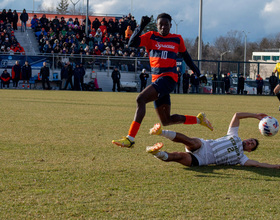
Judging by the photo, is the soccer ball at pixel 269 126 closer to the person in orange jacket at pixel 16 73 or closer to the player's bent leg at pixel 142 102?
the player's bent leg at pixel 142 102

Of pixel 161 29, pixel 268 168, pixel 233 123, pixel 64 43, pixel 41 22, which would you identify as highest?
pixel 41 22

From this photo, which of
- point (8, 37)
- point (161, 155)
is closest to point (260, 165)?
point (161, 155)

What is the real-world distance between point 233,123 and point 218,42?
11060cm

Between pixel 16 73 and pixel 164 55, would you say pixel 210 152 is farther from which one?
pixel 16 73

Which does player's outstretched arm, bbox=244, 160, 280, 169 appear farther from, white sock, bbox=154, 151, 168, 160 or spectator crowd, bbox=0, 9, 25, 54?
spectator crowd, bbox=0, 9, 25, 54

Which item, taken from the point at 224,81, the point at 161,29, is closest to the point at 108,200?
the point at 161,29

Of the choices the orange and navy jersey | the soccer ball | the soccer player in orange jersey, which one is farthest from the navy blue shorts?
the soccer ball

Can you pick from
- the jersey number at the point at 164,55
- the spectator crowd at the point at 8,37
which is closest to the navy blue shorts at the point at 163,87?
the jersey number at the point at 164,55

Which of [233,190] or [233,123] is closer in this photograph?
[233,190]

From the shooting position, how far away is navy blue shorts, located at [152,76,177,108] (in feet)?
21.5

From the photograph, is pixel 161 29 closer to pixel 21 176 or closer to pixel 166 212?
pixel 21 176

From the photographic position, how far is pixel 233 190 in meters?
4.78

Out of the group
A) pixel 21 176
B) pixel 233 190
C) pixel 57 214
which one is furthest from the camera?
pixel 21 176

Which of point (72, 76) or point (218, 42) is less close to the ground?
point (218, 42)
